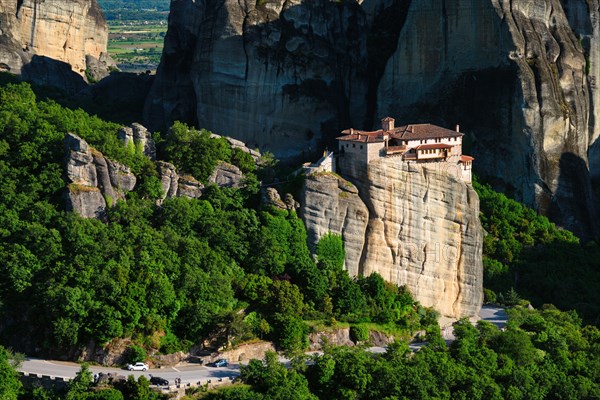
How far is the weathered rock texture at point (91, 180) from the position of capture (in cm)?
7081

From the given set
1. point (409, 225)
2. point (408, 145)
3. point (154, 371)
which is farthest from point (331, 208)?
point (154, 371)

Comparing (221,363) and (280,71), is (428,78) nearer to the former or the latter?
(280,71)

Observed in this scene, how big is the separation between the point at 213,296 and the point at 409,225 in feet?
37.3

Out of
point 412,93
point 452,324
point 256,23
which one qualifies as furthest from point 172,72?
point 452,324

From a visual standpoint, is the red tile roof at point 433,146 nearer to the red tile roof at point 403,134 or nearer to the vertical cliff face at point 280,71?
the red tile roof at point 403,134

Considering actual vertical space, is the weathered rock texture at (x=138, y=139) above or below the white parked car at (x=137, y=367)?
above

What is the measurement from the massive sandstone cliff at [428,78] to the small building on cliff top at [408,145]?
36.0 ft

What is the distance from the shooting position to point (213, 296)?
68875 mm

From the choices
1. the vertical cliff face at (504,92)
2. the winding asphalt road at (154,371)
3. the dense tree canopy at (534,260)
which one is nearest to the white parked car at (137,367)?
the winding asphalt road at (154,371)

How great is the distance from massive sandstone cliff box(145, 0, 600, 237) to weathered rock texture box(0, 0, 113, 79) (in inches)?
446

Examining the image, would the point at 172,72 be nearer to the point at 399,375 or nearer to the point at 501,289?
the point at 501,289

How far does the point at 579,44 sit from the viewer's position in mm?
94875

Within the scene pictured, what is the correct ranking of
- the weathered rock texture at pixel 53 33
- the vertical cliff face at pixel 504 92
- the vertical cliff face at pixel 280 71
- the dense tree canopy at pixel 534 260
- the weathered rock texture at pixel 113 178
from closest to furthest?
the weathered rock texture at pixel 113 178, the dense tree canopy at pixel 534 260, the vertical cliff face at pixel 504 92, the vertical cliff face at pixel 280 71, the weathered rock texture at pixel 53 33

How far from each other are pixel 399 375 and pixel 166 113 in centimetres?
3604
